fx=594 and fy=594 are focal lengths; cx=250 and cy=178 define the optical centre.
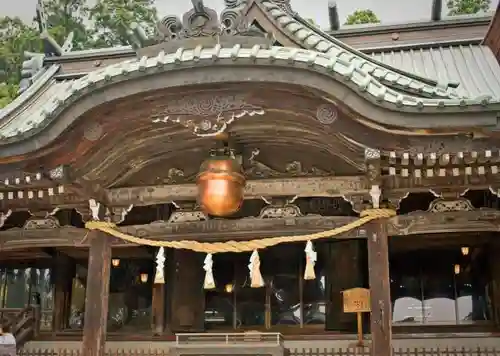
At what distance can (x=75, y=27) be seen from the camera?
3069cm

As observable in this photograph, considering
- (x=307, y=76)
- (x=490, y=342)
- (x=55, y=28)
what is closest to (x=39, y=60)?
(x=307, y=76)

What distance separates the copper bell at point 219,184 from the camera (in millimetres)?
8250

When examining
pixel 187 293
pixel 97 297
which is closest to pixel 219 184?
pixel 97 297

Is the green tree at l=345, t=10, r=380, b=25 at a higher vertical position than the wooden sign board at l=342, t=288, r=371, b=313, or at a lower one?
higher

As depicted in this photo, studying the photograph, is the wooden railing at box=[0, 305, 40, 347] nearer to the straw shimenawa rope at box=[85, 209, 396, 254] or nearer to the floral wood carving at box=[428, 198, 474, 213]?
the straw shimenawa rope at box=[85, 209, 396, 254]

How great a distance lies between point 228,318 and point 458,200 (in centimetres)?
544

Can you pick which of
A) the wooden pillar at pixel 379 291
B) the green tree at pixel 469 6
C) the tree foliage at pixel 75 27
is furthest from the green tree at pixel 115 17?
the wooden pillar at pixel 379 291

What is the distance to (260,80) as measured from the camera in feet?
24.0

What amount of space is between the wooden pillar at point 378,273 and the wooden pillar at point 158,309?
5207 millimetres

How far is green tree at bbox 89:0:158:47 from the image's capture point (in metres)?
29.5

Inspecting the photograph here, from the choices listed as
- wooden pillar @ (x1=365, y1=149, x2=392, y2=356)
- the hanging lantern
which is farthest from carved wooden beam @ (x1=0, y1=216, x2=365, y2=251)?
the hanging lantern

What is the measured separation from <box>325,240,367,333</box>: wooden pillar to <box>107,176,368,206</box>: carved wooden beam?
278cm

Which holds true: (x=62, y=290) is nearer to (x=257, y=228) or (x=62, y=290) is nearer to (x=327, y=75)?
(x=257, y=228)

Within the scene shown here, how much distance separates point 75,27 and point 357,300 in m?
25.0
